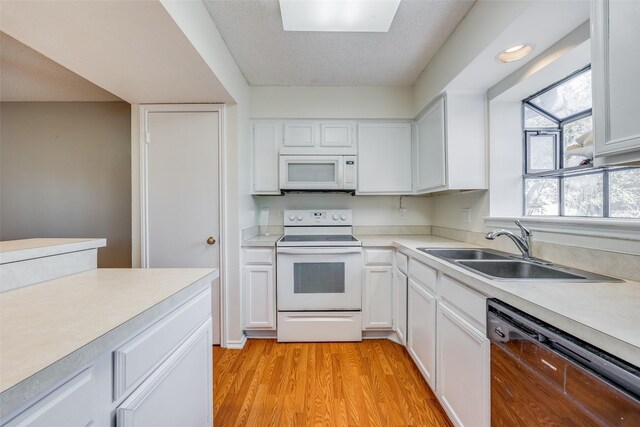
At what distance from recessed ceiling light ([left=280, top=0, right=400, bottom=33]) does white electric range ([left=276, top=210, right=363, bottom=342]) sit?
5.07 ft

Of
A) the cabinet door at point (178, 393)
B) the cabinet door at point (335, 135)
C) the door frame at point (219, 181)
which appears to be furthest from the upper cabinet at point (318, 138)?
the cabinet door at point (178, 393)

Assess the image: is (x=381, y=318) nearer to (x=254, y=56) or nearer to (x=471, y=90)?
(x=471, y=90)

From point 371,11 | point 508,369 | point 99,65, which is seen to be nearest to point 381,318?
point 508,369

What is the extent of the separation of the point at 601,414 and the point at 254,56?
2.57 meters

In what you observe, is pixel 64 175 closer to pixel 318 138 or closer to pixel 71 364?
pixel 318 138

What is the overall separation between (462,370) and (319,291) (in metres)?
1.23

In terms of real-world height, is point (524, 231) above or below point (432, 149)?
below

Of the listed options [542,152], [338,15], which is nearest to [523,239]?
[542,152]

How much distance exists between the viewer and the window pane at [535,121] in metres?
1.75

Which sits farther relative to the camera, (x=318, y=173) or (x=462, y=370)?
(x=318, y=173)

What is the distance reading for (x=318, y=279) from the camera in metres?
2.25

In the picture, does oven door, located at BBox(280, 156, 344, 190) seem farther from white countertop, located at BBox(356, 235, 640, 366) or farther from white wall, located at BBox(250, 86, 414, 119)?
white countertop, located at BBox(356, 235, 640, 366)

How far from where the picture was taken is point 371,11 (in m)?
1.51

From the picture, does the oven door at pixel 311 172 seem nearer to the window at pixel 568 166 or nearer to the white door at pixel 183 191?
the white door at pixel 183 191
